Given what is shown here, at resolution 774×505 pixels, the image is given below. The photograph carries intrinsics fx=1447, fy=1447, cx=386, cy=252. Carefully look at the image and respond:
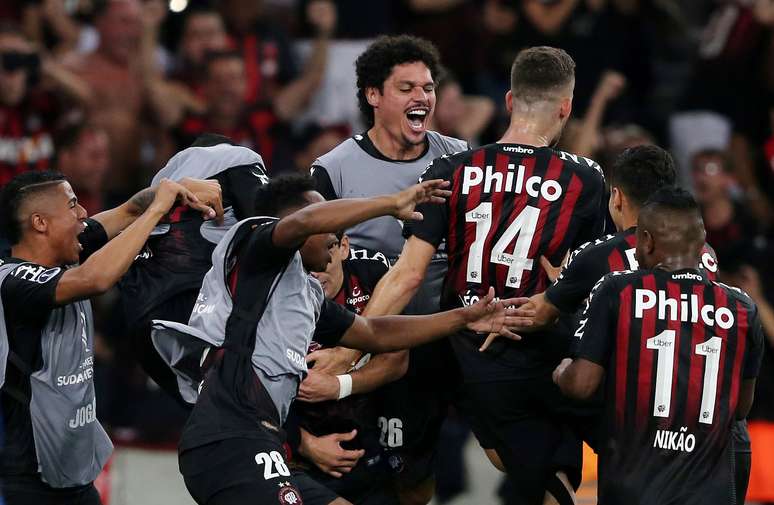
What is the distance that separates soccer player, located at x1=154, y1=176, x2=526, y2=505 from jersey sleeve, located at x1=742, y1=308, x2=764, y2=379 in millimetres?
1127

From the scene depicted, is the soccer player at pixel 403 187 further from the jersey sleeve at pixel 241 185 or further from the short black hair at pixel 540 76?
the short black hair at pixel 540 76

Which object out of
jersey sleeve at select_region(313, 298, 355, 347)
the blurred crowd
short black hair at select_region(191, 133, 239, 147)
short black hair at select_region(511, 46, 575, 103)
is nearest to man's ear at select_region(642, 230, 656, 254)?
short black hair at select_region(511, 46, 575, 103)

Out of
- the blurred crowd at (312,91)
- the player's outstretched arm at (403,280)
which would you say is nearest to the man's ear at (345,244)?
the player's outstretched arm at (403,280)

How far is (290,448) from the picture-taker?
23.0 ft

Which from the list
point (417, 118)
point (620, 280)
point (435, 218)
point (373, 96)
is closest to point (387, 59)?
point (373, 96)

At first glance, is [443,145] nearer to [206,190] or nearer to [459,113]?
[206,190]

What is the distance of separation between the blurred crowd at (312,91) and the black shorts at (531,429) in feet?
12.0

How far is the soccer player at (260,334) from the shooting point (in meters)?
Answer: 5.69

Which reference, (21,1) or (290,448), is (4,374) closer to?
(290,448)

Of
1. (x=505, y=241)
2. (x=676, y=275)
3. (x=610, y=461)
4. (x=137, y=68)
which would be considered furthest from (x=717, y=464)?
(x=137, y=68)

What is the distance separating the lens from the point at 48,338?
6.61 m

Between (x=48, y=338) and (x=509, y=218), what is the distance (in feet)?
7.22

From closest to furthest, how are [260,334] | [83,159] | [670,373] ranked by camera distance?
[260,334]
[670,373]
[83,159]

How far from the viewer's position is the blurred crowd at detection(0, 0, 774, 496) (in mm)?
10891
